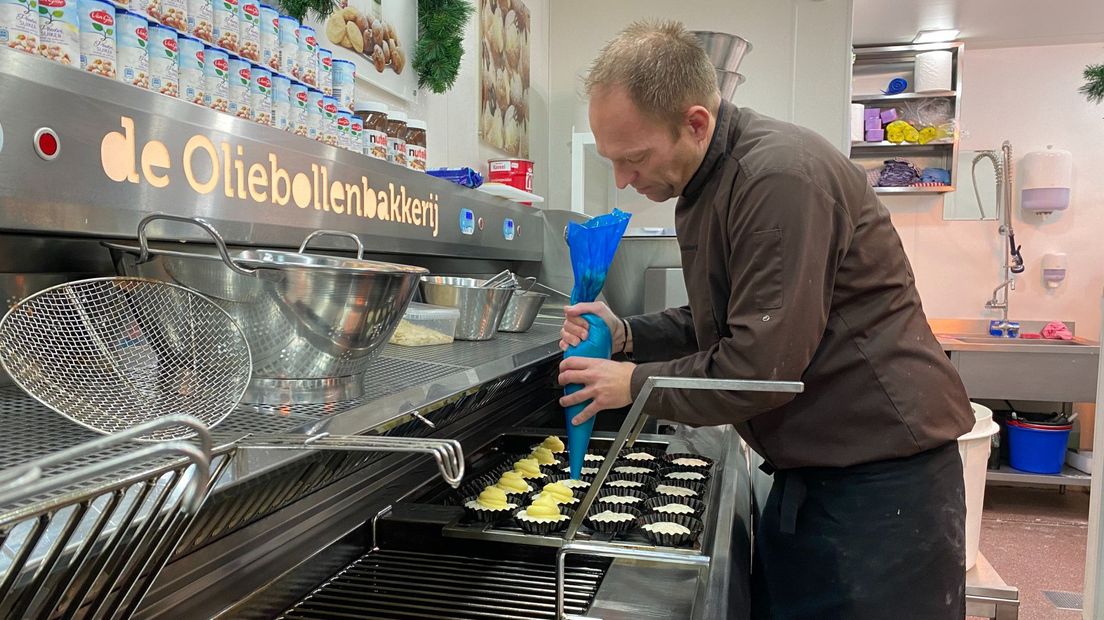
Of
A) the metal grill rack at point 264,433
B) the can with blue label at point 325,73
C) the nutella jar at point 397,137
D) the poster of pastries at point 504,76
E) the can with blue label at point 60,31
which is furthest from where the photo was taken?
the poster of pastries at point 504,76

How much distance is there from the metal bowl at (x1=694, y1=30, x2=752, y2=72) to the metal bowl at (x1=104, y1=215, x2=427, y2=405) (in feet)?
9.39

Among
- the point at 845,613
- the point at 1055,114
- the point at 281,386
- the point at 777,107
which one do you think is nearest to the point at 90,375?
the point at 281,386

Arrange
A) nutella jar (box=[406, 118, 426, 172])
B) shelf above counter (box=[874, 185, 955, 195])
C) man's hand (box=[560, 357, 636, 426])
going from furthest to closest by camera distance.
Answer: shelf above counter (box=[874, 185, 955, 195]), nutella jar (box=[406, 118, 426, 172]), man's hand (box=[560, 357, 636, 426])

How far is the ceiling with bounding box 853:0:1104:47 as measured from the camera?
187 inches

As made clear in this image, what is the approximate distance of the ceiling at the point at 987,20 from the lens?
187 inches

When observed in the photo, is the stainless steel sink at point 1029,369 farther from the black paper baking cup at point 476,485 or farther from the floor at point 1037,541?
the black paper baking cup at point 476,485

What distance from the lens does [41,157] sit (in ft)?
2.69

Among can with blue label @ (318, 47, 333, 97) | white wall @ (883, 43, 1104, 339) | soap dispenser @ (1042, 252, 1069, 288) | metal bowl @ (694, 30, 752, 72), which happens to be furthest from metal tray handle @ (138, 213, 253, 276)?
soap dispenser @ (1042, 252, 1069, 288)

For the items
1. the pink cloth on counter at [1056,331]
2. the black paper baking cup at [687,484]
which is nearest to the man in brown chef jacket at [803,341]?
the black paper baking cup at [687,484]

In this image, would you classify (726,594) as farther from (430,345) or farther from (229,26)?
(229,26)

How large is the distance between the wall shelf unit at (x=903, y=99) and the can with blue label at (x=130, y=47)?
529cm

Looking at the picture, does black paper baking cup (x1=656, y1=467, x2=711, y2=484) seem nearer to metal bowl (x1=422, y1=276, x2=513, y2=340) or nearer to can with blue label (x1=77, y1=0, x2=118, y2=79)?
metal bowl (x1=422, y1=276, x2=513, y2=340)

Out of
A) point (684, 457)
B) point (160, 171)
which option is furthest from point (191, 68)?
point (684, 457)

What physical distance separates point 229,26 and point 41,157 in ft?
2.02
